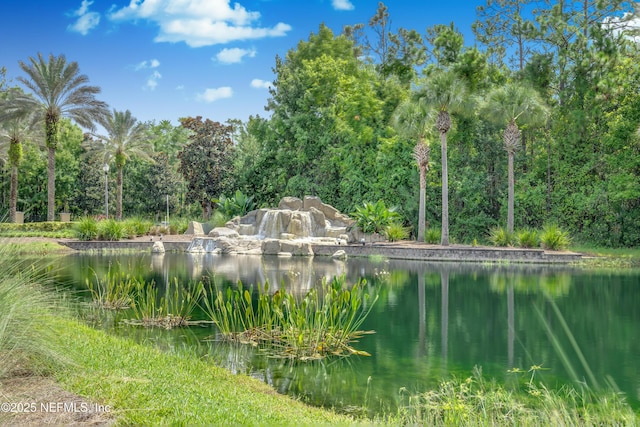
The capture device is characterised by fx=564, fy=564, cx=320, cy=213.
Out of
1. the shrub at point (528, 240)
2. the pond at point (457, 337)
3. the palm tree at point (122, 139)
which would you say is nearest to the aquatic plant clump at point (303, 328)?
the pond at point (457, 337)

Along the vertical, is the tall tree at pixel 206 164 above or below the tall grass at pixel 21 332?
above

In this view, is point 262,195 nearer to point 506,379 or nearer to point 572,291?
point 572,291

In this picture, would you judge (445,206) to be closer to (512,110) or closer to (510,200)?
(510,200)

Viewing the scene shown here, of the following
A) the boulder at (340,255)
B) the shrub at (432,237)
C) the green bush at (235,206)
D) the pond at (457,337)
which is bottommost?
the pond at (457,337)

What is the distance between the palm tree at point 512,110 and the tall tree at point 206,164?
63.2 ft

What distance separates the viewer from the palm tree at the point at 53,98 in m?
31.6

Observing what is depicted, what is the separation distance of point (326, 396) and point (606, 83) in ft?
77.9

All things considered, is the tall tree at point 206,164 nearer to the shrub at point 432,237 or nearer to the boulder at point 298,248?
the boulder at point 298,248

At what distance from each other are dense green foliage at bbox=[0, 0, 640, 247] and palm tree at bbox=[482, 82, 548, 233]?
6 cm

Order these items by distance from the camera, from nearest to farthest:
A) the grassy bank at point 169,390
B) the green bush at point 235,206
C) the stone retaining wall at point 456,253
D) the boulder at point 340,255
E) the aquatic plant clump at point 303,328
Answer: the grassy bank at point 169,390, the aquatic plant clump at point 303,328, the stone retaining wall at point 456,253, the boulder at point 340,255, the green bush at point 235,206

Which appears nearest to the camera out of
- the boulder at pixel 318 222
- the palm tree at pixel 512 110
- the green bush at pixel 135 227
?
the palm tree at pixel 512 110

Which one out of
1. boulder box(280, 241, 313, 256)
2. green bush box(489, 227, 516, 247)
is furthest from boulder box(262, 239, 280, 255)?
green bush box(489, 227, 516, 247)

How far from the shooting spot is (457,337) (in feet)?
31.3

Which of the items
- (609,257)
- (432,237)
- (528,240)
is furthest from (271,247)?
(609,257)
